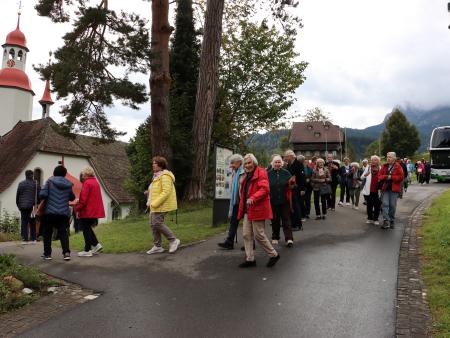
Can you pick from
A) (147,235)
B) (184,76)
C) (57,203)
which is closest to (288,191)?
(147,235)

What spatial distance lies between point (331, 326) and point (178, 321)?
1.72 m

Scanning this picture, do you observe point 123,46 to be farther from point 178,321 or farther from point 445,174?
point 445,174

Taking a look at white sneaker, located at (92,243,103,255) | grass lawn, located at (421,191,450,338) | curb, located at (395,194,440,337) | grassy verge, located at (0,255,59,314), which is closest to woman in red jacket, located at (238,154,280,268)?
curb, located at (395,194,440,337)

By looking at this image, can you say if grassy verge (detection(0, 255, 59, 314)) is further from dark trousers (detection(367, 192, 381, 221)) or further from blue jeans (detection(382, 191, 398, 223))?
dark trousers (detection(367, 192, 381, 221))

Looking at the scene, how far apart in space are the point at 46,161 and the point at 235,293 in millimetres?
38621

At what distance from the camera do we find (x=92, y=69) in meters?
12.3

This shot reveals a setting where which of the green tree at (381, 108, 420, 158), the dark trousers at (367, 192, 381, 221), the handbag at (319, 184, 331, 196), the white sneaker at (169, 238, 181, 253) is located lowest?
the white sneaker at (169, 238, 181, 253)

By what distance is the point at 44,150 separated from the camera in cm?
3975

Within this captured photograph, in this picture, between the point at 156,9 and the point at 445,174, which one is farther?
the point at 445,174

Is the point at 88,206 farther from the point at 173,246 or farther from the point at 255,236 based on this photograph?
the point at 255,236

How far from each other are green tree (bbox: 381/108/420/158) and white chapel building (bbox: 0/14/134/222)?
47170 mm

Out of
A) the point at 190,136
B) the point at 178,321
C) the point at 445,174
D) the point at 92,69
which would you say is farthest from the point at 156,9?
the point at 445,174

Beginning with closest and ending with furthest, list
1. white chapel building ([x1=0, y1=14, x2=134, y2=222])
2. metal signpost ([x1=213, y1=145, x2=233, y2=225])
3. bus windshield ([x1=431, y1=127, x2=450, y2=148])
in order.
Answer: metal signpost ([x1=213, y1=145, x2=233, y2=225]), bus windshield ([x1=431, y1=127, x2=450, y2=148]), white chapel building ([x1=0, y1=14, x2=134, y2=222])

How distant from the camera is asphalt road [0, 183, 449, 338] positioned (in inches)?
182
